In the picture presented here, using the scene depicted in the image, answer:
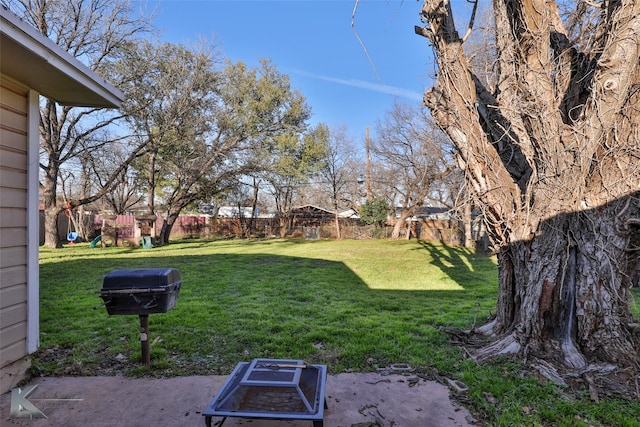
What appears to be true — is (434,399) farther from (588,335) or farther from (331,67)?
(331,67)

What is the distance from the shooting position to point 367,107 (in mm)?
15578

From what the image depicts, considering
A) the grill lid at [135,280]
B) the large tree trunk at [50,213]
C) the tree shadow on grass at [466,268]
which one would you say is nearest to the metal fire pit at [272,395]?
the grill lid at [135,280]

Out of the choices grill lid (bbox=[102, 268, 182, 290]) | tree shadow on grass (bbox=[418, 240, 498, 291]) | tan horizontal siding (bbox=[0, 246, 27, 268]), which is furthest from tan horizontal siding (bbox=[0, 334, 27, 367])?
tree shadow on grass (bbox=[418, 240, 498, 291])

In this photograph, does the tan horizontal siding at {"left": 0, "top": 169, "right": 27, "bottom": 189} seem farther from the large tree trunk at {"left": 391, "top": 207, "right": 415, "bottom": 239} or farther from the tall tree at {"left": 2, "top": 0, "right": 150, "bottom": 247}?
the large tree trunk at {"left": 391, "top": 207, "right": 415, "bottom": 239}

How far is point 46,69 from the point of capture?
2.21 meters

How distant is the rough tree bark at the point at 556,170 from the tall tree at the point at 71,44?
12.8 metres

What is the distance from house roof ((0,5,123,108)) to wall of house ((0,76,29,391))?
0.49 feet

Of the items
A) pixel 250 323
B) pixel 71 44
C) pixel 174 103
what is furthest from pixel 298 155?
pixel 250 323

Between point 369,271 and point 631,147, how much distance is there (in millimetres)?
6519

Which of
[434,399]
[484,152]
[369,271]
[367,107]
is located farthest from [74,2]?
[434,399]

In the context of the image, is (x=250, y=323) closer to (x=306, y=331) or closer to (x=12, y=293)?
(x=306, y=331)

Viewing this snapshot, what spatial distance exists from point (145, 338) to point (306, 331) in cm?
168

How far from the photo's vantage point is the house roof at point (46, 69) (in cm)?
187

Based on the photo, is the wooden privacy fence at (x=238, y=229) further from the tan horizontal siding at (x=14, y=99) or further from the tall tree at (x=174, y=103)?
the tan horizontal siding at (x=14, y=99)
